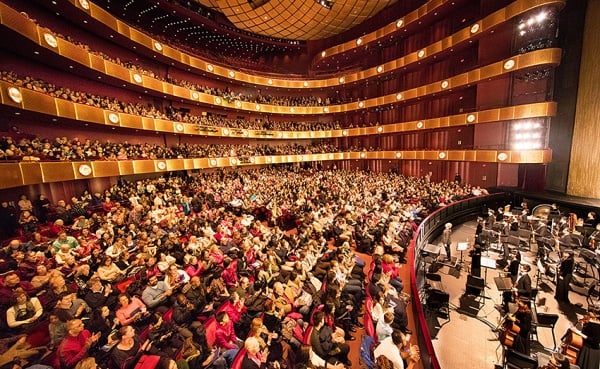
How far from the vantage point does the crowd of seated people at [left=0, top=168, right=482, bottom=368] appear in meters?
3.27

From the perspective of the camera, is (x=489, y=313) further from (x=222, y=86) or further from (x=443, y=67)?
(x=222, y=86)

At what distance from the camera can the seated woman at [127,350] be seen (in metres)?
2.87

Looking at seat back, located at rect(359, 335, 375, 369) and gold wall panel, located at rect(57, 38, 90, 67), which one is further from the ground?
gold wall panel, located at rect(57, 38, 90, 67)

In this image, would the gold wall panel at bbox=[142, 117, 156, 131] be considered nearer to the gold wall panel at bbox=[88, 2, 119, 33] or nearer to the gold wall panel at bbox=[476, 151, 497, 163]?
the gold wall panel at bbox=[88, 2, 119, 33]

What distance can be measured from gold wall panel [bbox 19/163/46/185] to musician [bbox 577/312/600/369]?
12297 mm

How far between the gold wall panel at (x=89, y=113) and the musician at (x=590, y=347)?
14.2m

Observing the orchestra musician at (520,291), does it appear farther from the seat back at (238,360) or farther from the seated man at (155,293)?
A: the seated man at (155,293)

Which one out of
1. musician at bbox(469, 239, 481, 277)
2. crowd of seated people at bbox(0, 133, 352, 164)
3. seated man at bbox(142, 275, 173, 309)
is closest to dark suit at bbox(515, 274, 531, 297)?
musician at bbox(469, 239, 481, 277)

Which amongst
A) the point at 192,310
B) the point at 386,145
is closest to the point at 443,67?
the point at 386,145

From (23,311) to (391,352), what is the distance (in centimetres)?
489

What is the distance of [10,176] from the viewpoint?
6.54 m

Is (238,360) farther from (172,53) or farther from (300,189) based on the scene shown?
(172,53)

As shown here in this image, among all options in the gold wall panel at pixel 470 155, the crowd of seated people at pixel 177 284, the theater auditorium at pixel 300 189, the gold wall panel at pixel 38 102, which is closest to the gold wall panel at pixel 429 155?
the theater auditorium at pixel 300 189

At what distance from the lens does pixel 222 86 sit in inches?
786
